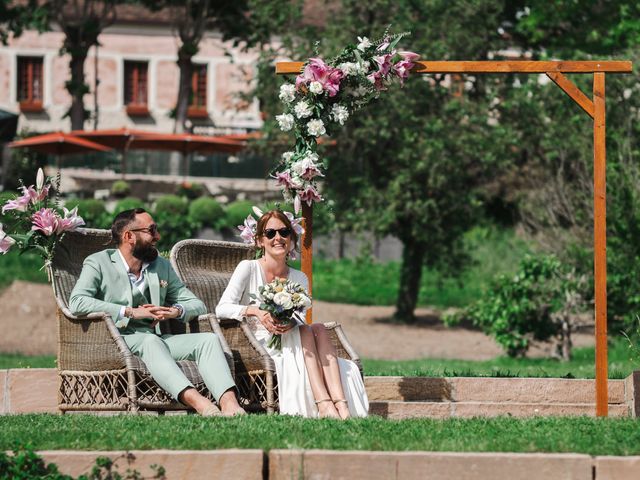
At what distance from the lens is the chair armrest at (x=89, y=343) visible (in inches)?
323

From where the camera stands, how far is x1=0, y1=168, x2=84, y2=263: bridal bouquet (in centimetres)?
866

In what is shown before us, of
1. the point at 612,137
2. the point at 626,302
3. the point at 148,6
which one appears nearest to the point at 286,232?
the point at 626,302

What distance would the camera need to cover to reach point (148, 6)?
38719 millimetres

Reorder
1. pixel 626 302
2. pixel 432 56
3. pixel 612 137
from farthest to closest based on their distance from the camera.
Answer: pixel 432 56 < pixel 612 137 < pixel 626 302

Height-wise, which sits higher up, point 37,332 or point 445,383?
point 445,383

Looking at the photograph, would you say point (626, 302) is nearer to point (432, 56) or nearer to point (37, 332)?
point (432, 56)

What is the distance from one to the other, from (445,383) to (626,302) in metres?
9.80

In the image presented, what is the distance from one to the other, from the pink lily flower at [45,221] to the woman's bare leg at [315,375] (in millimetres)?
1768

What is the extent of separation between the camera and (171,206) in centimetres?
2762

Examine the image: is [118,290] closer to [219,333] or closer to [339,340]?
[219,333]

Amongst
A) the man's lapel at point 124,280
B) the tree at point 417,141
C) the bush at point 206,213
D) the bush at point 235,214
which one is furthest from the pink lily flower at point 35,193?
the bush at point 206,213

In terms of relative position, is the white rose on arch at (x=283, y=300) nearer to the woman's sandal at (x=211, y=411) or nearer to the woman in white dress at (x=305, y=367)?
the woman in white dress at (x=305, y=367)

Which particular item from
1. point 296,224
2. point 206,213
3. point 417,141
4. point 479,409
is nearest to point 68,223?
point 296,224

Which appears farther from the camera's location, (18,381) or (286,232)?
(18,381)
